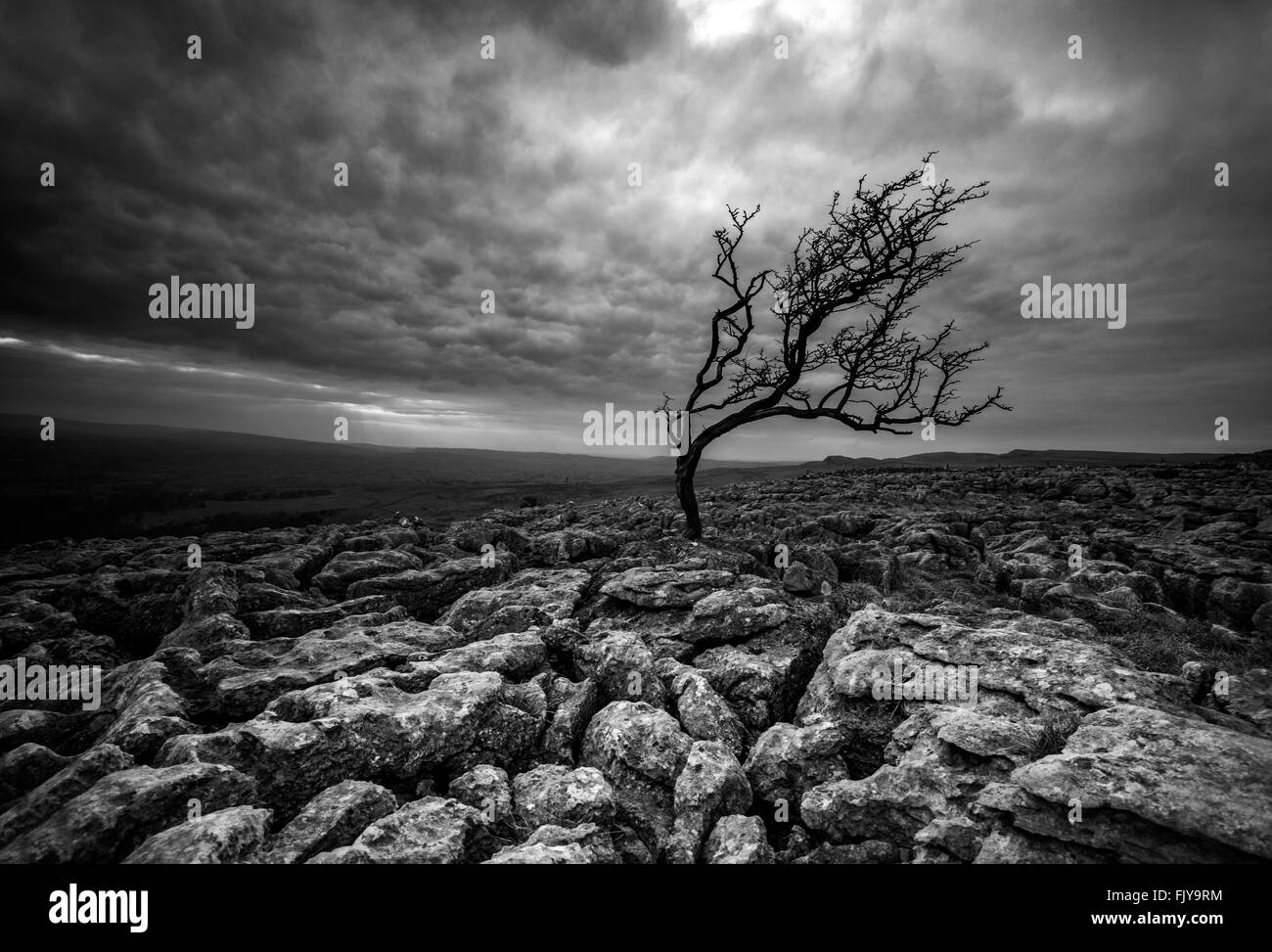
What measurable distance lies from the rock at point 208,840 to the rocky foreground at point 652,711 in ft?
0.09

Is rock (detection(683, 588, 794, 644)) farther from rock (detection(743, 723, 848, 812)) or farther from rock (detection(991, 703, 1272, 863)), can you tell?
rock (detection(991, 703, 1272, 863))

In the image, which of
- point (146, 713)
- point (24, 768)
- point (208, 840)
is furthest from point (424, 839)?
point (24, 768)

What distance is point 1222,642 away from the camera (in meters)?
9.91

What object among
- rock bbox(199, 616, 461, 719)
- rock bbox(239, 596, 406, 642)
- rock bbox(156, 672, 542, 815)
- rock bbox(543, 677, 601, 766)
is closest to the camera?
rock bbox(156, 672, 542, 815)

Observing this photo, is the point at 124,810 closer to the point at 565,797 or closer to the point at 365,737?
the point at 365,737

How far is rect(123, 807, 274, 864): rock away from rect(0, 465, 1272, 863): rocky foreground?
27mm

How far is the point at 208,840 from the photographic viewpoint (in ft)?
17.2

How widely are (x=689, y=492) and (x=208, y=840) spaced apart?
16.2m

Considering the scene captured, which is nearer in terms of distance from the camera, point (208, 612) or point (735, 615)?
point (735, 615)

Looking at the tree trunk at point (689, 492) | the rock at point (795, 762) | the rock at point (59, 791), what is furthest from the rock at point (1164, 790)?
the tree trunk at point (689, 492)

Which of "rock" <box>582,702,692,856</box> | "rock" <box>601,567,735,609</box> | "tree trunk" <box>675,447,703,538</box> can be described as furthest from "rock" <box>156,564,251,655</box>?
"tree trunk" <box>675,447,703,538</box>

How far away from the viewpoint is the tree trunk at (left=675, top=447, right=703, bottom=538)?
1906 cm
